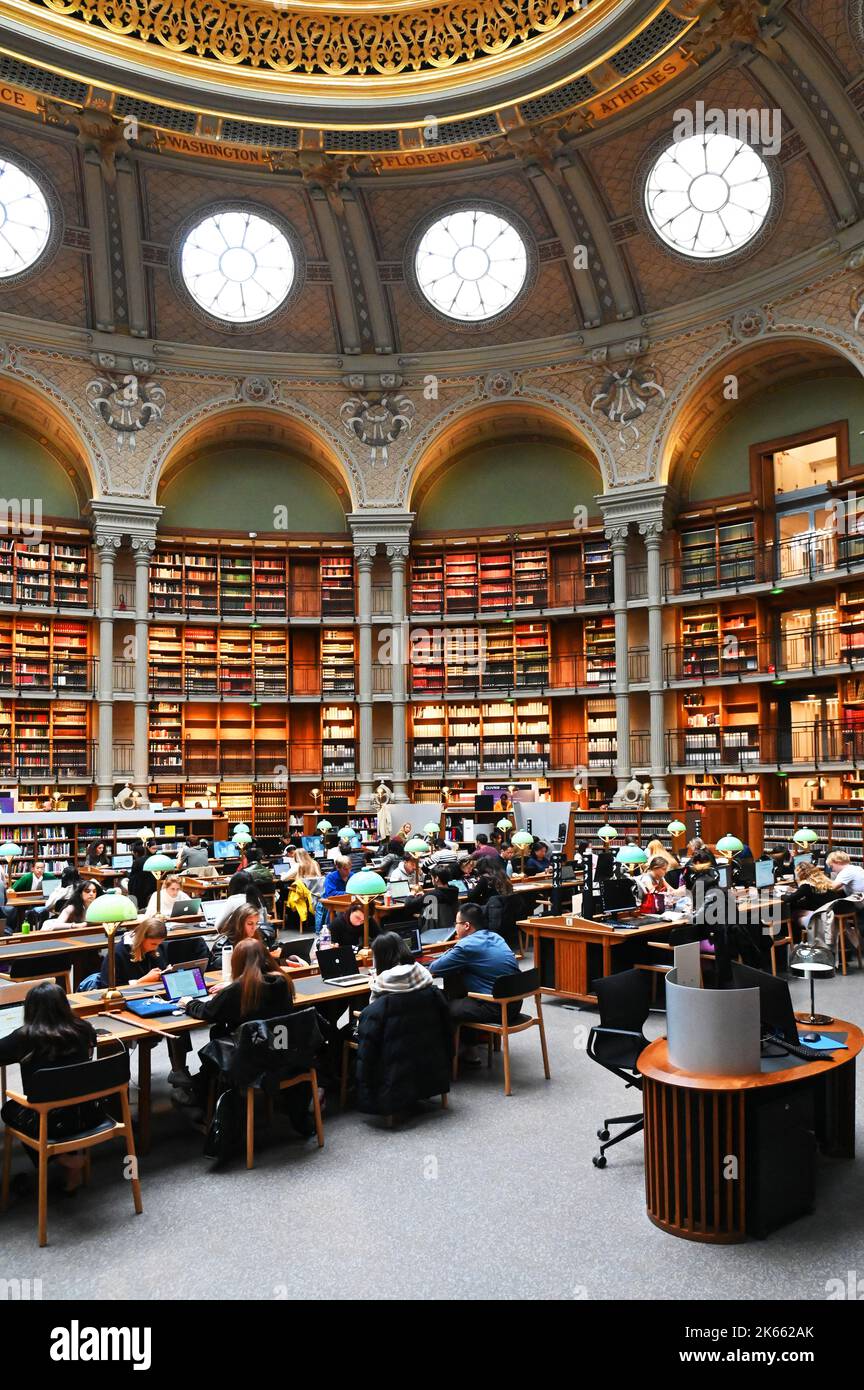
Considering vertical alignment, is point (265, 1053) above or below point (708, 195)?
below

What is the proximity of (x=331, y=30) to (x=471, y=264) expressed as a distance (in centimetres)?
473

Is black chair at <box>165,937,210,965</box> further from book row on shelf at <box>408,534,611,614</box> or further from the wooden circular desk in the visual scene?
book row on shelf at <box>408,534,611,614</box>

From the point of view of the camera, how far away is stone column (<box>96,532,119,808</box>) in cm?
1881

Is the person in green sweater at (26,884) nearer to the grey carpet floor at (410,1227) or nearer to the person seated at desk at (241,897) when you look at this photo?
the person seated at desk at (241,897)

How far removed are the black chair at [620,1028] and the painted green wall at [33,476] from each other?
1716cm

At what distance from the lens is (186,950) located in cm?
721

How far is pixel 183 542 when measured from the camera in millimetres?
20188

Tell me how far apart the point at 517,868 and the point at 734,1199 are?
9023 millimetres

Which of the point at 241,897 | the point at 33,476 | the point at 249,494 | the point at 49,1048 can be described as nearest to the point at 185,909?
the point at 241,897

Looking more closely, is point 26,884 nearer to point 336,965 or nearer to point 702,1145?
point 336,965

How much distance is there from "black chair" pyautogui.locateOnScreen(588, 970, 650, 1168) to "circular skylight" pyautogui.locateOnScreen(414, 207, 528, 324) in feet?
56.7

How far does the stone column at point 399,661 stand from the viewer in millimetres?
20109
